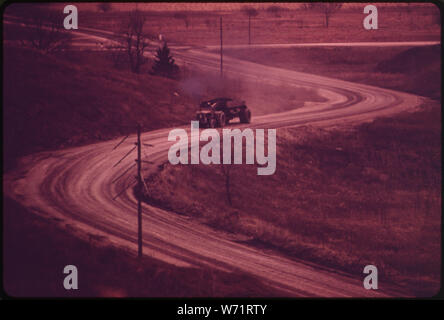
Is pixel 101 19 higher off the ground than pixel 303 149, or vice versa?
pixel 101 19

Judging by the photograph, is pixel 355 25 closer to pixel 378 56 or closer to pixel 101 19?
pixel 378 56

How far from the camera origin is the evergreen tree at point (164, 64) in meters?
32.5

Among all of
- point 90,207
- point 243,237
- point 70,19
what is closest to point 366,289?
point 243,237

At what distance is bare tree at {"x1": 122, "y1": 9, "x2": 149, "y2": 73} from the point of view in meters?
23.4

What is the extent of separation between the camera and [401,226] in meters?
26.0

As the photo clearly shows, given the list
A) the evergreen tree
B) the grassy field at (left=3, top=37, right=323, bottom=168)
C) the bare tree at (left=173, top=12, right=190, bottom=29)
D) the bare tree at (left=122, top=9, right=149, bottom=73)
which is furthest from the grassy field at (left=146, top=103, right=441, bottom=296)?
the evergreen tree

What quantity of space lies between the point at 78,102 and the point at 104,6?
39.9 ft

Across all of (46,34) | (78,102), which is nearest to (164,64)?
(78,102)

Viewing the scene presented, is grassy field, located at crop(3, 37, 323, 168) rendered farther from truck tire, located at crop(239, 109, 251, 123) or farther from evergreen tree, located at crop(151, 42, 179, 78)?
truck tire, located at crop(239, 109, 251, 123)

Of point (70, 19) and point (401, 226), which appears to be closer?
point (70, 19)

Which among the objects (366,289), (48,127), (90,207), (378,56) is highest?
(378,56)

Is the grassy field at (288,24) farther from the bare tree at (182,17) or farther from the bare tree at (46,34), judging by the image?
the bare tree at (46,34)

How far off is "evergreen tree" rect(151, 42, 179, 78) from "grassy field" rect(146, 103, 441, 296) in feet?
29.5
